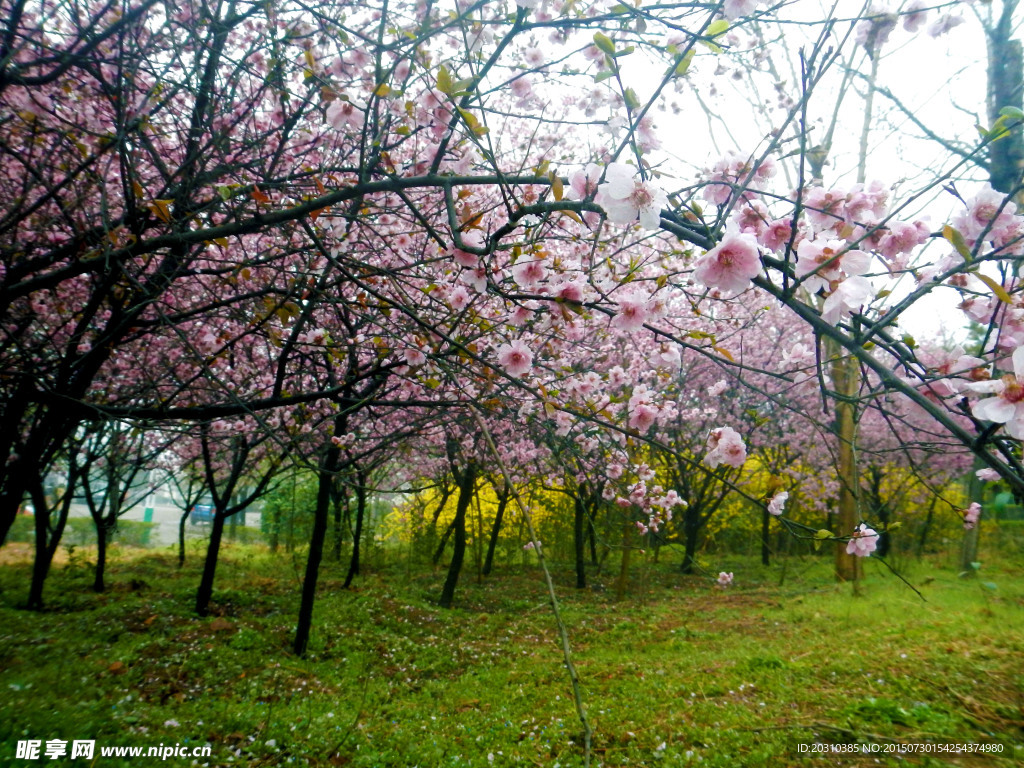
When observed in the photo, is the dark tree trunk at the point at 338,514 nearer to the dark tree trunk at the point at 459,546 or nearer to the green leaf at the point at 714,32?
the dark tree trunk at the point at 459,546

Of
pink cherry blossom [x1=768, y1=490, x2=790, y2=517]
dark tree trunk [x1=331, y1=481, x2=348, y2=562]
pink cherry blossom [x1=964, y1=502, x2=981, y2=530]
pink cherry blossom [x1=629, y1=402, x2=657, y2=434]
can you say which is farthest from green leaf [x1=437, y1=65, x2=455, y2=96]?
dark tree trunk [x1=331, y1=481, x2=348, y2=562]

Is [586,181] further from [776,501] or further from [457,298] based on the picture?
[776,501]

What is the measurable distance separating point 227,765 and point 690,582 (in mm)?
11044

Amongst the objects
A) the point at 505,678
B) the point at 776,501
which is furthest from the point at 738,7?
the point at 505,678

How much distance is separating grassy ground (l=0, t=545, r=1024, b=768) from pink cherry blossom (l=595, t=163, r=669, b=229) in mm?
3269

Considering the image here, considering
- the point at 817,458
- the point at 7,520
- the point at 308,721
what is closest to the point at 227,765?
the point at 308,721

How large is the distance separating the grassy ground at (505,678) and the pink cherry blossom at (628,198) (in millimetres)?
3269

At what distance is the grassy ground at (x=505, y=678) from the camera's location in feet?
11.3

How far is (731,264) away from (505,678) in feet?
16.5

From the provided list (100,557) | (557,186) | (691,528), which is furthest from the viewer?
(691,528)

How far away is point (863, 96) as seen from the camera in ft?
30.3

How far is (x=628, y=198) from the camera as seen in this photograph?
1493 millimetres

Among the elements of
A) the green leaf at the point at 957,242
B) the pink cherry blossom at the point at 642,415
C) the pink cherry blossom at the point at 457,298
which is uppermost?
the pink cherry blossom at the point at 457,298

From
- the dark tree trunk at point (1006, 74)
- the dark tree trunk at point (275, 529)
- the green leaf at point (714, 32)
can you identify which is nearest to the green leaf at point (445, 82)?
the green leaf at point (714, 32)
